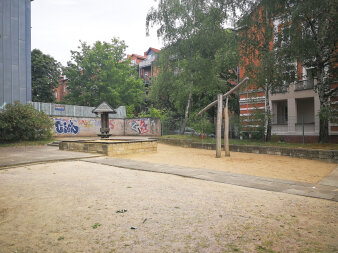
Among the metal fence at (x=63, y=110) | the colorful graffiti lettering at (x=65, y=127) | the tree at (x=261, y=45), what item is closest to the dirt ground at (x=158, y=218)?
the tree at (x=261, y=45)

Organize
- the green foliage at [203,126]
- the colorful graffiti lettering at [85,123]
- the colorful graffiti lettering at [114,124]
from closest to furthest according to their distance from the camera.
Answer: the green foliage at [203,126]
the colorful graffiti lettering at [85,123]
the colorful graffiti lettering at [114,124]

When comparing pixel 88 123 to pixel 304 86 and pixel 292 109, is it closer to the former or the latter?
pixel 292 109

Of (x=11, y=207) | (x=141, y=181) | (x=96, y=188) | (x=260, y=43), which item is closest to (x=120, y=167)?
(x=141, y=181)

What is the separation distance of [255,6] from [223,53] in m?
4.80

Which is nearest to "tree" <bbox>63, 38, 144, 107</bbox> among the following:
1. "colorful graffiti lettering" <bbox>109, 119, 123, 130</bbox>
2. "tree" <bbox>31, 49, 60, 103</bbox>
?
"tree" <bbox>31, 49, 60, 103</bbox>

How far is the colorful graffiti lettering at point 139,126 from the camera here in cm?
2625

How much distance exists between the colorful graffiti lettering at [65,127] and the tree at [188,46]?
9849 mm

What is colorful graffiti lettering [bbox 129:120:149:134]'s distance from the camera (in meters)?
26.2

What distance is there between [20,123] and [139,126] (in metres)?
12.7

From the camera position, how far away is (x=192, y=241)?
252cm

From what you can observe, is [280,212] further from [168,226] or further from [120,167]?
[120,167]

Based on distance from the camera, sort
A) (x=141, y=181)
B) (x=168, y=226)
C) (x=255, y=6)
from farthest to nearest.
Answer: (x=255, y=6)
(x=141, y=181)
(x=168, y=226)

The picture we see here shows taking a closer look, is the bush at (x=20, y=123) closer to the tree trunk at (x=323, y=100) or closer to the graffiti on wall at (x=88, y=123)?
the graffiti on wall at (x=88, y=123)

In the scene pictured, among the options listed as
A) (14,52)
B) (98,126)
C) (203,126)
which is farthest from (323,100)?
(14,52)
